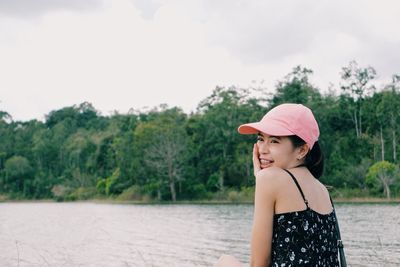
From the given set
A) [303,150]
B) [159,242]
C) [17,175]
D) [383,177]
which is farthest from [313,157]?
[17,175]

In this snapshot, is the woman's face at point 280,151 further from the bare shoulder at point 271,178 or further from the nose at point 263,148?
the bare shoulder at point 271,178

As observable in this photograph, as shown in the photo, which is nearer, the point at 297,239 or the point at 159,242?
the point at 297,239

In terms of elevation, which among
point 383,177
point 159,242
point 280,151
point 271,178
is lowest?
point 159,242

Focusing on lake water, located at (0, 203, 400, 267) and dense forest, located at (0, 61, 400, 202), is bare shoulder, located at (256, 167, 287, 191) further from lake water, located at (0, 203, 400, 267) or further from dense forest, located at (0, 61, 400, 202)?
dense forest, located at (0, 61, 400, 202)

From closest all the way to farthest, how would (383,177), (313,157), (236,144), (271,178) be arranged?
(271,178) → (313,157) → (383,177) → (236,144)

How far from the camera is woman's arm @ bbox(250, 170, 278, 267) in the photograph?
6.64 ft

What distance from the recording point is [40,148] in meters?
70.1

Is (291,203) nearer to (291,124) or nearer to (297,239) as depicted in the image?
(297,239)

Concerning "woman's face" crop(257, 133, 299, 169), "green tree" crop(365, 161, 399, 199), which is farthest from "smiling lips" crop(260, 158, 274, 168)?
"green tree" crop(365, 161, 399, 199)

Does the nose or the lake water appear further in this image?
the lake water

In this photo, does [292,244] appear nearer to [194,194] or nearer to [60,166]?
[194,194]

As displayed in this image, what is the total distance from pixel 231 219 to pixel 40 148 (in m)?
52.1

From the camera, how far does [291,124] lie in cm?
214

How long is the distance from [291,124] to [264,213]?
394 mm
